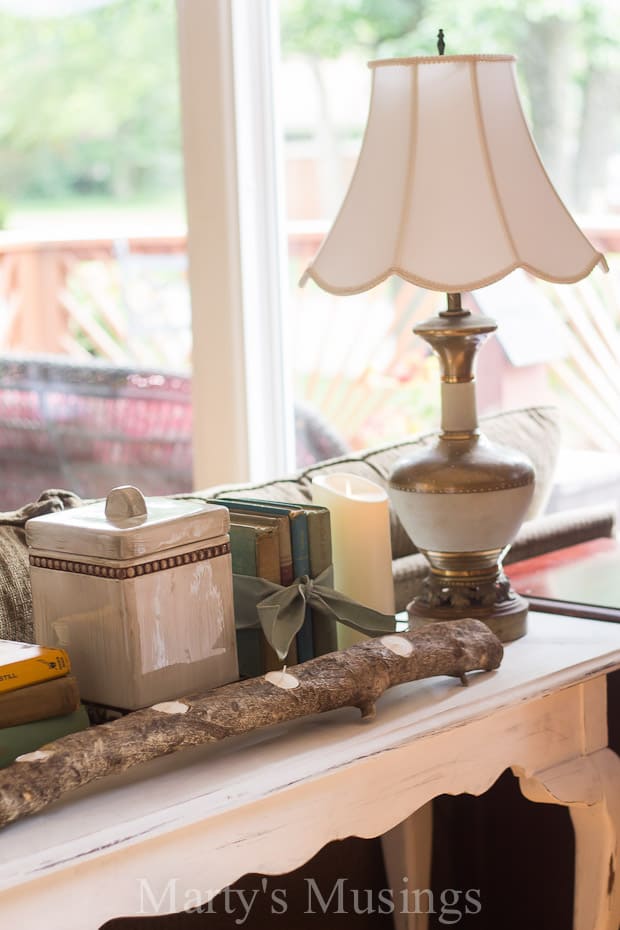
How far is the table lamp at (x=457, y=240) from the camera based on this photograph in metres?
1.32

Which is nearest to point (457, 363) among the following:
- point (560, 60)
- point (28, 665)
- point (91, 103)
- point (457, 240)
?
point (457, 240)

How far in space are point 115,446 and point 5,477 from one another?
0.37 m

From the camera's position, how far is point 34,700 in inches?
41.4

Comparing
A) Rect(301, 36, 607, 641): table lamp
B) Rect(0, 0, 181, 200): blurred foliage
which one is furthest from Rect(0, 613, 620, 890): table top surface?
Rect(0, 0, 181, 200): blurred foliage

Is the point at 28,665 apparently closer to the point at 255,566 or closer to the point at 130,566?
the point at 130,566

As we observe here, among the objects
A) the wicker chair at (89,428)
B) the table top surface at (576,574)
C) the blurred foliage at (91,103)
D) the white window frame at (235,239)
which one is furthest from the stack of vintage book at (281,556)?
the blurred foliage at (91,103)

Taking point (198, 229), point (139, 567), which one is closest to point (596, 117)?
point (198, 229)

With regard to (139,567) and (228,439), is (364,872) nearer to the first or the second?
(139,567)

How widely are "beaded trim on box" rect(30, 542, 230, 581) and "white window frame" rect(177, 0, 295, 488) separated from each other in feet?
6.70

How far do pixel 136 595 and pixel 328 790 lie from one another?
0.23 metres

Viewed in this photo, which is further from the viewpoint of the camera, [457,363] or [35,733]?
[457,363]

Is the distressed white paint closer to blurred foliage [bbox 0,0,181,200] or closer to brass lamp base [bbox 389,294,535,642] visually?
brass lamp base [bbox 389,294,535,642]

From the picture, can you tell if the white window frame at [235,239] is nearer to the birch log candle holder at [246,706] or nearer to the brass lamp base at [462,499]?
the brass lamp base at [462,499]

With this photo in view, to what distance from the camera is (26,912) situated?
3.02ft
